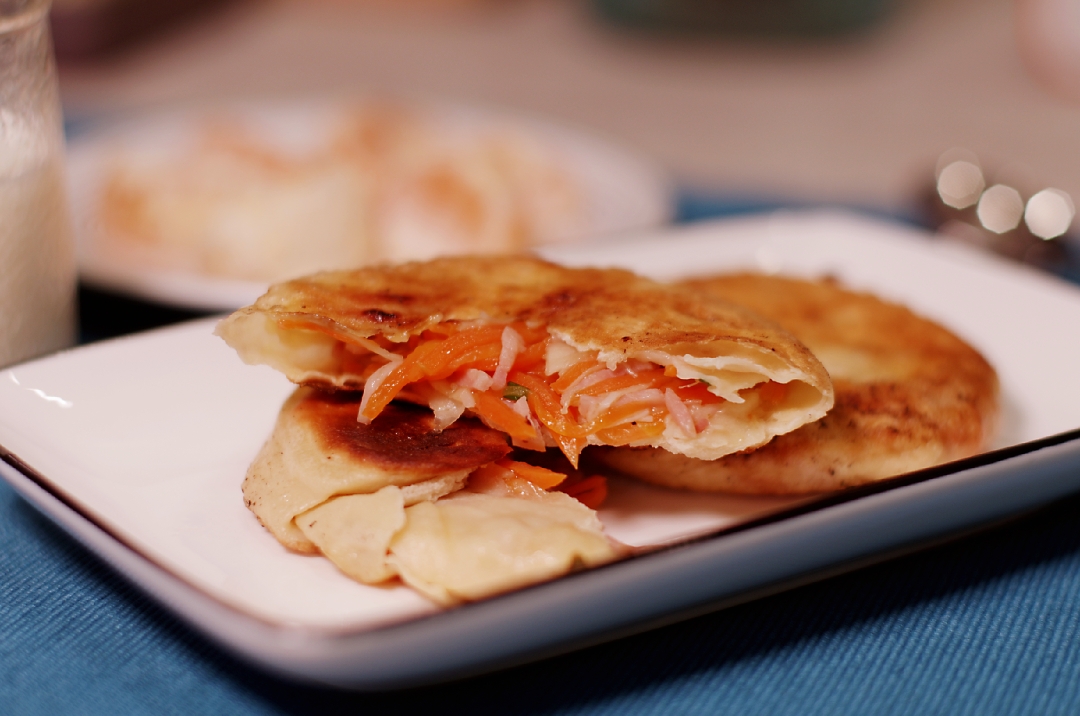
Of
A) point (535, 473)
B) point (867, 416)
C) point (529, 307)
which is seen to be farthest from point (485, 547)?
point (867, 416)

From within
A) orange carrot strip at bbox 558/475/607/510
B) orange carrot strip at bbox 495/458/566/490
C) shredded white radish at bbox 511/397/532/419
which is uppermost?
shredded white radish at bbox 511/397/532/419

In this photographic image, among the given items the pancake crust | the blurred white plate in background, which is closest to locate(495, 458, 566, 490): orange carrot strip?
the pancake crust

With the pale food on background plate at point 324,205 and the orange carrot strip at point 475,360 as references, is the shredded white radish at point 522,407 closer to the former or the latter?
the orange carrot strip at point 475,360

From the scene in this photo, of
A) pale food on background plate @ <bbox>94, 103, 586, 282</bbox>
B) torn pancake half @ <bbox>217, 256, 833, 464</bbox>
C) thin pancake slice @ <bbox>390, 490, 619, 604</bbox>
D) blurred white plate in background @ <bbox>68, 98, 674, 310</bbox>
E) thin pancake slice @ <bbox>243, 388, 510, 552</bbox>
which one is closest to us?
thin pancake slice @ <bbox>390, 490, 619, 604</bbox>

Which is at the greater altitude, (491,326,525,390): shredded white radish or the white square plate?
(491,326,525,390): shredded white radish

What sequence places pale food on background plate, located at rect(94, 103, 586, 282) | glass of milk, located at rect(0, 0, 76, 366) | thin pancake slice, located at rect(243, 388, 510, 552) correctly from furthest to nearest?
pale food on background plate, located at rect(94, 103, 586, 282), glass of milk, located at rect(0, 0, 76, 366), thin pancake slice, located at rect(243, 388, 510, 552)

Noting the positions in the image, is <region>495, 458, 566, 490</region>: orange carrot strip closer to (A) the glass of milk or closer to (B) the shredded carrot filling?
(B) the shredded carrot filling

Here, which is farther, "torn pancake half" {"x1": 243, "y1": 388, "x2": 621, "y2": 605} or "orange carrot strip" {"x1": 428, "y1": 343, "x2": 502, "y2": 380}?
"orange carrot strip" {"x1": 428, "y1": 343, "x2": 502, "y2": 380}
